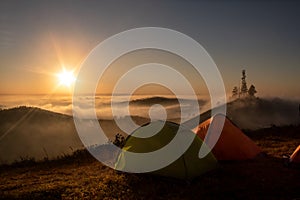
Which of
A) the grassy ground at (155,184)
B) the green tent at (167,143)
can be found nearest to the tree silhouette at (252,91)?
the grassy ground at (155,184)

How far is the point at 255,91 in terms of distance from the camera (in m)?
86.7

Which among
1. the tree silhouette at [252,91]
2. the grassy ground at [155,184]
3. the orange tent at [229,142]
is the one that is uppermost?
the tree silhouette at [252,91]

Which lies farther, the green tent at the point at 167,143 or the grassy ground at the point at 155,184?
the green tent at the point at 167,143

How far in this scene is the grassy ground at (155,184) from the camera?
1105cm

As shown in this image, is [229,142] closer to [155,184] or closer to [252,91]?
[155,184]

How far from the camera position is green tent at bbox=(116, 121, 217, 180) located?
12523mm

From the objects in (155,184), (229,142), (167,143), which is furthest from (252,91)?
(155,184)

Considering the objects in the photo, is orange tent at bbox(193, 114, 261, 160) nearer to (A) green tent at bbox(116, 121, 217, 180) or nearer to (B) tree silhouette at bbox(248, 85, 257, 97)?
(A) green tent at bbox(116, 121, 217, 180)

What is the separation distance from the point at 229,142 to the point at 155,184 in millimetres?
5238

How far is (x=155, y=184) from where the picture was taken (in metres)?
12.3

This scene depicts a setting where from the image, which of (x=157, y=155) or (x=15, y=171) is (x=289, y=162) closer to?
(x=157, y=155)

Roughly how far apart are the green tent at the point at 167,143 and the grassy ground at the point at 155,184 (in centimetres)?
34

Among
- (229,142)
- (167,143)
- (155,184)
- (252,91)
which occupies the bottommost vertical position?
(155,184)

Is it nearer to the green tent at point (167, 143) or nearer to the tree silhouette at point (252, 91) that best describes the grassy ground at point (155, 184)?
the green tent at point (167, 143)
